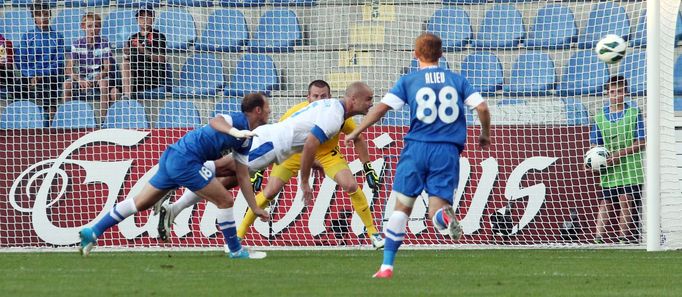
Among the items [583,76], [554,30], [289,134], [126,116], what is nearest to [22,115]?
[126,116]

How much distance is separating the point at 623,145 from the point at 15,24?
7533mm

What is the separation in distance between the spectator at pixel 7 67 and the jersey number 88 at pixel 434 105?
7.58 m

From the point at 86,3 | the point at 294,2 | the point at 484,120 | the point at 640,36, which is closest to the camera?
the point at 484,120

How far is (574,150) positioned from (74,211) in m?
5.61

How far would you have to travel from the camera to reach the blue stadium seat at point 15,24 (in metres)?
15.6

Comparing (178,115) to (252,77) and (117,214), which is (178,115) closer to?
(252,77)

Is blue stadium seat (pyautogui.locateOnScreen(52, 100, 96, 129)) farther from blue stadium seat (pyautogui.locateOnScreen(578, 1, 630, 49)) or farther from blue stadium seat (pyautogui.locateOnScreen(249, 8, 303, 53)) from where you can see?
blue stadium seat (pyautogui.locateOnScreen(578, 1, 630, 49))

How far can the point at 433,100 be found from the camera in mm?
9086

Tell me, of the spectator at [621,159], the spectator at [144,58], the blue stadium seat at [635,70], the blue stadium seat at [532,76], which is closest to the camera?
the spectator at [621,159]

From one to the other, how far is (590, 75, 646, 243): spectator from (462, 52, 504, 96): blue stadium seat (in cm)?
144

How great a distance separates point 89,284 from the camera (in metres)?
8.21

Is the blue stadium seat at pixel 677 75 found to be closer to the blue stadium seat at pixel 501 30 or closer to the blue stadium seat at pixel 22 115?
the blue stadium seat at pixel 501 30

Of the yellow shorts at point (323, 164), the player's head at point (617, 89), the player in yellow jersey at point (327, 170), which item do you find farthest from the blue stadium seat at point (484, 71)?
the yellow shorts at point (323, 164)

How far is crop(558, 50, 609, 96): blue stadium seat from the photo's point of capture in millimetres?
14648
